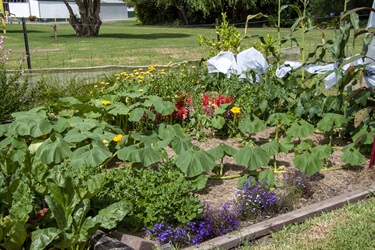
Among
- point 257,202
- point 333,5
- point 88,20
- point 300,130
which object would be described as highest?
point 333,5

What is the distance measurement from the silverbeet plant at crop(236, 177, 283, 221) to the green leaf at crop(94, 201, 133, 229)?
1.00 m

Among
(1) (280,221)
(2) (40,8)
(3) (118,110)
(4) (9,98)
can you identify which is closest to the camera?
(1) (280,221)

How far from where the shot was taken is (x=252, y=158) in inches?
170

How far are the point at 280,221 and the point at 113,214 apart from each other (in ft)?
4.29

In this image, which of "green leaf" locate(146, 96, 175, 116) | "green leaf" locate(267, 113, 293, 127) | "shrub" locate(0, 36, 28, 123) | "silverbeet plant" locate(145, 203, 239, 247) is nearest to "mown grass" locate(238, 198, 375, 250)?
"silverbeet plant" locate(145, 203, 239, 247)

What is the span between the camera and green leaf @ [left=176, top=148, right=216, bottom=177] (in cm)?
405

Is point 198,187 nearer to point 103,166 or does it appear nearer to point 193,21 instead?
point 103,166

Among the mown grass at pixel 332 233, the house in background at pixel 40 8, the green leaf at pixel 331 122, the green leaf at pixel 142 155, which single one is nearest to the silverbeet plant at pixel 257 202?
the mown grass at pixel 332 233

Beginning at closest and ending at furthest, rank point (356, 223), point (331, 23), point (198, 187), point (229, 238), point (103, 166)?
point (229, 238) → point (356, 223) → point (198, 187) → point (103, 166) → point (331, 23)

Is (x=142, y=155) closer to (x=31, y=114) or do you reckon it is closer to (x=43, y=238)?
(x=43, y=238)

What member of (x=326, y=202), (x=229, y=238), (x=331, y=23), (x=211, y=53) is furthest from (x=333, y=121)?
(x=331, y=23)

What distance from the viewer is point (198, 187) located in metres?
4.06

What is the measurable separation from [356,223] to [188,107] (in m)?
2.88

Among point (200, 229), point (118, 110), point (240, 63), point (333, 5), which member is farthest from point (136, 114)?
point (333, 5)
